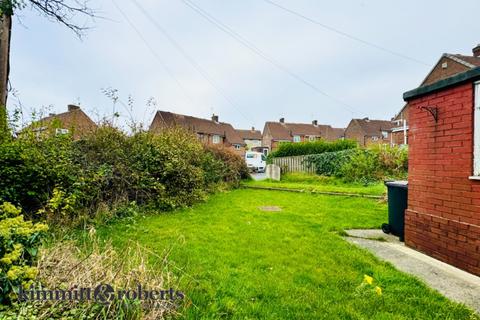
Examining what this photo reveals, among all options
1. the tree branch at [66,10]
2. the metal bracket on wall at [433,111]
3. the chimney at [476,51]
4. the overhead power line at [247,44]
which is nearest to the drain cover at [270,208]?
the metal bracket on wall at [433,111]

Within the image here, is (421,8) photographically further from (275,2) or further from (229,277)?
(229,277)

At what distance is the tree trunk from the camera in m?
4.60

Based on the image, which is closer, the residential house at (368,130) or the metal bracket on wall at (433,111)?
the metal bracket on wall at (433,111)

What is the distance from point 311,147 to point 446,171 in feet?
52.9

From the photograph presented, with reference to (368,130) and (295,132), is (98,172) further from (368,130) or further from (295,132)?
(295,132)

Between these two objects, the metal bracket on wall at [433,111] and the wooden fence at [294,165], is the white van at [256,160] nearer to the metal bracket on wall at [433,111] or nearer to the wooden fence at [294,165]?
the wooden fence at [294,165]

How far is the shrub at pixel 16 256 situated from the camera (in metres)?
1.72

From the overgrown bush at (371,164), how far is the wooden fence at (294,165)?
1969mm

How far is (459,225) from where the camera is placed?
330 centimetres

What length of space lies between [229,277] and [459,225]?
116 inches

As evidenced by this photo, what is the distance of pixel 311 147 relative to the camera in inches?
765

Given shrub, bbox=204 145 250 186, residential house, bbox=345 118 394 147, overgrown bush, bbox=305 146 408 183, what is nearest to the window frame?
residential house, bbox=345 118 394 147

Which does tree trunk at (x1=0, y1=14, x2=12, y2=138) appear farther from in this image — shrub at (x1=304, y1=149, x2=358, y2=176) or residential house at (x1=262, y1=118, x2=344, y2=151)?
residential house at (x1=262, y1=118, x2=344, y2=151)

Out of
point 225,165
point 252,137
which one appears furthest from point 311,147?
point 252,137
